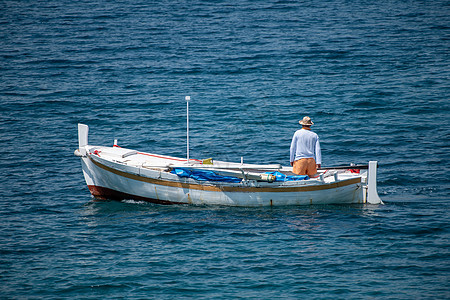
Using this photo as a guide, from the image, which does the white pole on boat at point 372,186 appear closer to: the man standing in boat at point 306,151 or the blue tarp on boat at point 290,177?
the man standing in boat at point 306,151

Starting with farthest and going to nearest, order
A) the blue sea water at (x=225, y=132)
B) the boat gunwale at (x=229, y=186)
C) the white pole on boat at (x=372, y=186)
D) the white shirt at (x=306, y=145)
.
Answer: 1. the white shirt at (x=306, y=145)
2. the boat gunwale at (x=229, y=186)
3. the white pole on boat at (x=372, y=186)
4. the blue sea water at (x=225, y=132)

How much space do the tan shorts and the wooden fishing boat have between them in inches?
11.9

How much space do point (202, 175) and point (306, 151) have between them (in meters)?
3.13

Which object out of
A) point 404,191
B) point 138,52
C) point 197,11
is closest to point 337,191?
point 404,191

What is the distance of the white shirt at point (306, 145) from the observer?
57.0 feet

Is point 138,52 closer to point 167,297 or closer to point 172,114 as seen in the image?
point 172,114

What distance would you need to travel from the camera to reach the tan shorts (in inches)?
693

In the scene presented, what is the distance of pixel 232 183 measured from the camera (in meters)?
17.4

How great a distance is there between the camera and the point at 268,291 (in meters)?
13.1

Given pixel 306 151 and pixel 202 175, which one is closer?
pixel 306 151

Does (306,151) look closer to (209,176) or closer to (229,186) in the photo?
(229,186)

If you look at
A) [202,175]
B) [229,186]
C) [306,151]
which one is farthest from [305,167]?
[202,175]

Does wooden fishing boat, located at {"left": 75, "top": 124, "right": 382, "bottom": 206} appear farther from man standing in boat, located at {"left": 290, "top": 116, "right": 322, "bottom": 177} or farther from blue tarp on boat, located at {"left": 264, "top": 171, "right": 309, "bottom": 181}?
man standing in boat, located at {"left": 290, "top": 116, "right": 322, "bottom": 177}

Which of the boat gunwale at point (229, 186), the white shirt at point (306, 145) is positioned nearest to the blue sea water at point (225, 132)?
the boat gunwale at point (229, 186)
